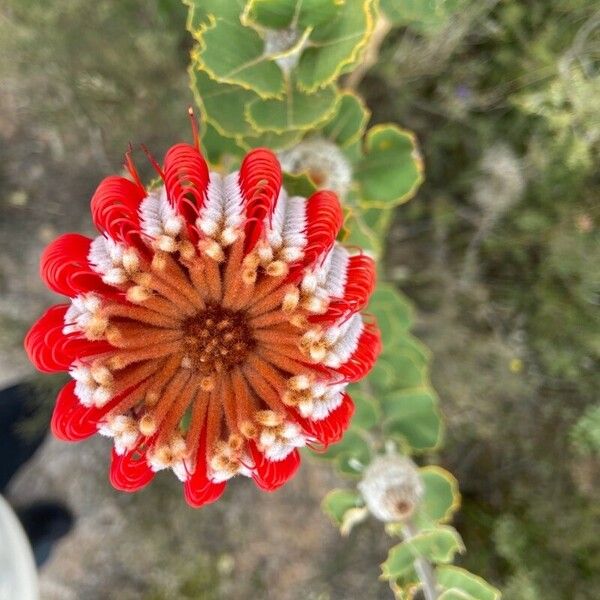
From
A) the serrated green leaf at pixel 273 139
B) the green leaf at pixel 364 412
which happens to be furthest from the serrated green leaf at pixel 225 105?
the green leaf at pixel 364 412

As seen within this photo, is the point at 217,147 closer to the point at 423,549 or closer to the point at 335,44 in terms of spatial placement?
the point at 335,44

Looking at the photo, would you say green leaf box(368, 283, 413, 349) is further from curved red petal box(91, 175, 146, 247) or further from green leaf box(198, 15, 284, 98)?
curved red petal box(91, 175, 146, 247)

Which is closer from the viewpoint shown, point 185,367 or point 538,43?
point 185,367

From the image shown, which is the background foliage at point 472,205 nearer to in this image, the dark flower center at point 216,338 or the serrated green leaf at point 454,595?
the serrated green leaf at point 454,595

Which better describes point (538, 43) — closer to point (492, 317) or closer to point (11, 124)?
point (492, 317)

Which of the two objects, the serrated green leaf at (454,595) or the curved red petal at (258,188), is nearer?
the curved red petal at (258,188)

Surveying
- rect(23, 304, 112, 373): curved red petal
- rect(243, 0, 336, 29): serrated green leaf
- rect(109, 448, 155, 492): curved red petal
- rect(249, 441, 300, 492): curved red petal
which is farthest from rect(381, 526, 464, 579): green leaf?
rect(243, 0, 336, 29): serrated green leaf

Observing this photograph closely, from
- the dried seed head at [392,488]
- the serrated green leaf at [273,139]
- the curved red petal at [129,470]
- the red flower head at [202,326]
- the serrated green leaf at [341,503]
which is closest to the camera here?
the red flower head at [202,326]

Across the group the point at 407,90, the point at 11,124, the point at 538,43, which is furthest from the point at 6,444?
the point at 538,43
